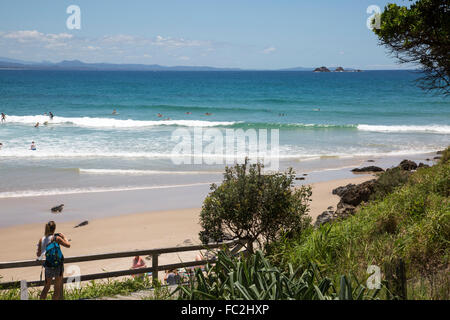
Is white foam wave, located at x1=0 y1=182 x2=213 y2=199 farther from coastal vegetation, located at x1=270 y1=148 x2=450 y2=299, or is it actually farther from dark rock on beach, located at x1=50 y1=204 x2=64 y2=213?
coastal vegetation, located at x1=270 y1=148 x2=450 y2=299

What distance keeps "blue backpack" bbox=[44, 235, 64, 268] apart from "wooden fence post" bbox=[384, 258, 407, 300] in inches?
195

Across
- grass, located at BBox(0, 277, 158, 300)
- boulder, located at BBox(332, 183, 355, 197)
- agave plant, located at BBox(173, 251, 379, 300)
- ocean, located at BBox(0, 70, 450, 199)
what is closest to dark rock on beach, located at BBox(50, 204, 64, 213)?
ocean, located at BBox(0, 70, 450, 199)

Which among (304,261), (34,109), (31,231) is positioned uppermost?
(34,109)

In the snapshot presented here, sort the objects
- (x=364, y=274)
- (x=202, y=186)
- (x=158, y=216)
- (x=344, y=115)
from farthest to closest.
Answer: (x=344, y=115) → (x=202, y=186) → (x=158, y=216) → (x=364, y=274)

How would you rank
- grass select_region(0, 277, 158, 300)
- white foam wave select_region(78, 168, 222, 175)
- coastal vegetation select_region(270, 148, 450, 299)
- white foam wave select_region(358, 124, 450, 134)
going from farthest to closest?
white foam wave select_region(358, 124, 450, 134) < white foam wave select_region(78, 168, 222, 175) < grass select_region(0, 277, 158, 300) < coastal vegetation select_region(270, 148, 450, 299)

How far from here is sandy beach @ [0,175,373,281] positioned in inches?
445

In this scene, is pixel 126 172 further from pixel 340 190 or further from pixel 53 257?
pixel 53 257

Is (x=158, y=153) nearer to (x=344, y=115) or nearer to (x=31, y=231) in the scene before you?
(x=31, y=231)

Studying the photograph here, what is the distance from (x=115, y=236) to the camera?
531 inches

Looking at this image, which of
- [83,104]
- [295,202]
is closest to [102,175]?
[295,202]

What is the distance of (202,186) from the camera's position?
19812mm

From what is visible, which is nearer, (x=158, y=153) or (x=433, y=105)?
(x=158, y=153)

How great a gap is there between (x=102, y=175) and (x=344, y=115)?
118 feet

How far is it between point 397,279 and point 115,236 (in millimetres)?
10742
